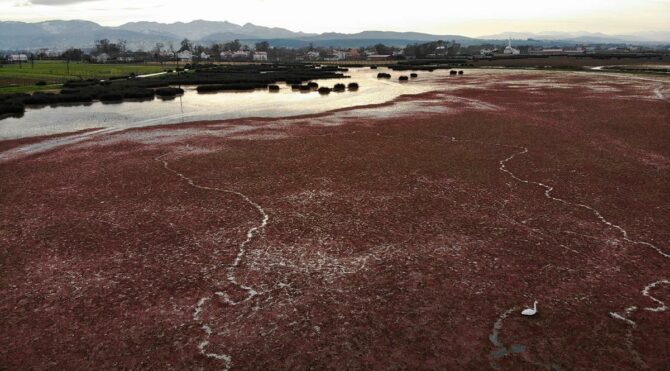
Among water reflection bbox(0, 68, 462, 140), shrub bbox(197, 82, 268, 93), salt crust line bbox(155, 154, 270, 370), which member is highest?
shrub bbox(197, 82, 268, 93)

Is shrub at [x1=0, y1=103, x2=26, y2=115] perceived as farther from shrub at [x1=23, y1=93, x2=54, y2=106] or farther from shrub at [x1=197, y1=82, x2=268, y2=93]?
shrub at [x1=197, y1=82, x2=268, y2=93]

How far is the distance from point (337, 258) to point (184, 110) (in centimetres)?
4120

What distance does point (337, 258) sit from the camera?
13.4 metres

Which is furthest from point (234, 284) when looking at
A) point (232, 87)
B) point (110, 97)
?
point (232, 87)

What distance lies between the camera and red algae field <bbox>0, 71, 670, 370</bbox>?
9.46m

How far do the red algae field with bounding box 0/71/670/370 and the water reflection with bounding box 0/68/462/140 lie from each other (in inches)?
529

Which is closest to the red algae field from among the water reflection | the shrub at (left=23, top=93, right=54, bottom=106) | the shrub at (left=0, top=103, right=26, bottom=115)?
the water reflection

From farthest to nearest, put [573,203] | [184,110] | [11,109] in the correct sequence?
[184,110] < [11,109] < [573,203]

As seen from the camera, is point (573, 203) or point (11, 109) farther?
point (11, 109)

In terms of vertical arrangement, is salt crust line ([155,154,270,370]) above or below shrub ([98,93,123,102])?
below

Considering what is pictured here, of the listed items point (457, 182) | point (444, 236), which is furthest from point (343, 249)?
point (457, 182)

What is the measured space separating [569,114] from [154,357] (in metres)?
42.9

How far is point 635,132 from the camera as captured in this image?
32906 mm

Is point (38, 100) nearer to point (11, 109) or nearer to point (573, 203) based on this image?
point (11, 109)
